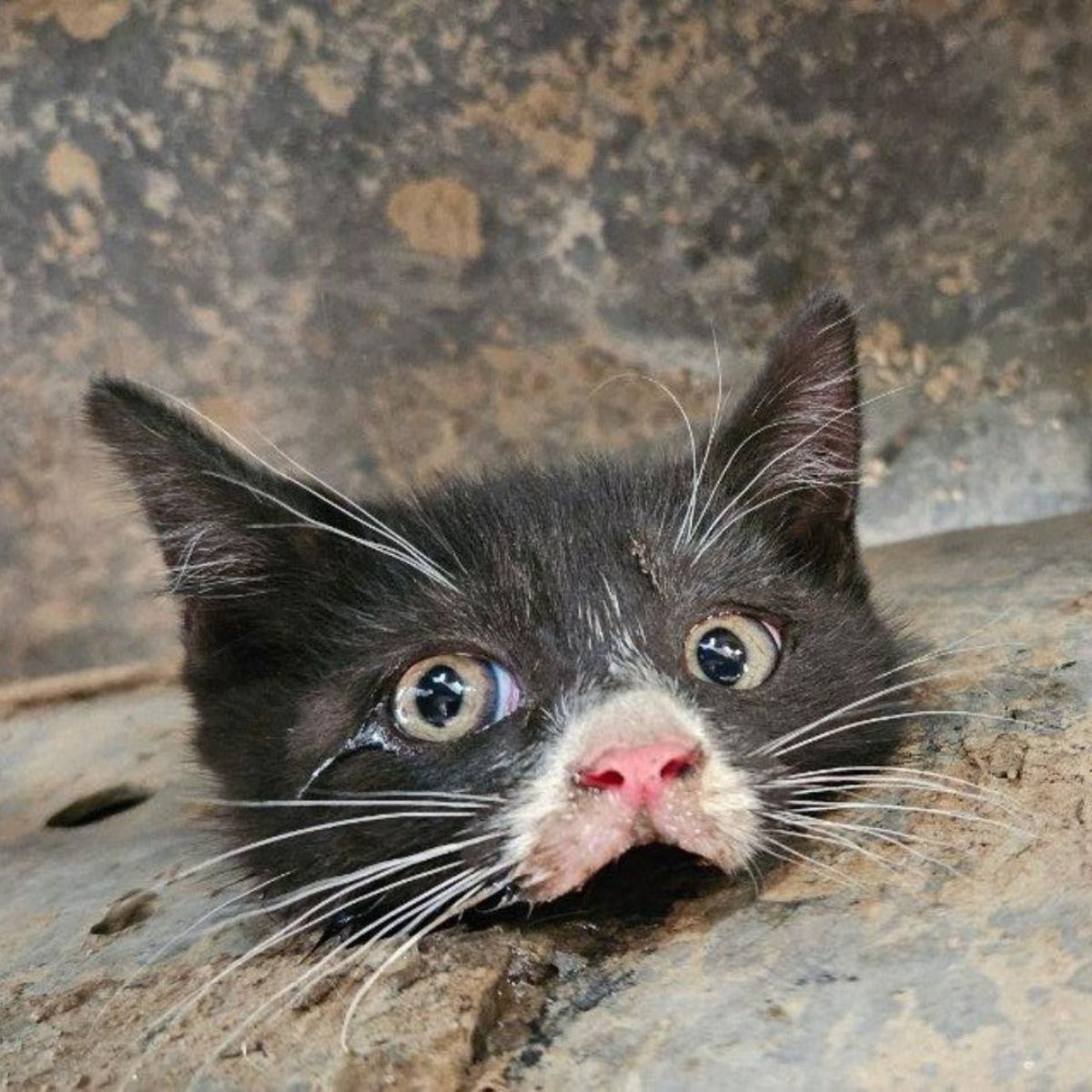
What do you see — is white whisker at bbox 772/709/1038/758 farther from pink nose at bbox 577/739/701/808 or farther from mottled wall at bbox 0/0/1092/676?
mottled wall at bbox 0/0/1092/676

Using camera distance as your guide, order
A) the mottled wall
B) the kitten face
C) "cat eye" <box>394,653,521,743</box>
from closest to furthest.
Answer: the kitten face < "cat eye" <box>394,653,521,743</box> < the mottled wall

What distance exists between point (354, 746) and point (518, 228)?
1.83 meters

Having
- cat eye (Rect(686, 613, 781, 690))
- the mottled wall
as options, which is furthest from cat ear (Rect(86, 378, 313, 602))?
the mottled wall

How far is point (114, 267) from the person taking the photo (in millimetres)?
3658

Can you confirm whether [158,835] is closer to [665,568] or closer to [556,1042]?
[665,568]

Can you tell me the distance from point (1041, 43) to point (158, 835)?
2603 mm

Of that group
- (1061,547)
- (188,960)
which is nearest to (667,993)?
(188,960)

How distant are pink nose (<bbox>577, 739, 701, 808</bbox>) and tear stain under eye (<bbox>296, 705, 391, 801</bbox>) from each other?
0.43 m

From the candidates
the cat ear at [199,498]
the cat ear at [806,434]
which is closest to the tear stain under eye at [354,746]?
the cat ear at [199,498]

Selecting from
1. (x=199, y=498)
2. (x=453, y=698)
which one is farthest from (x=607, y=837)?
(x=199, y=498)

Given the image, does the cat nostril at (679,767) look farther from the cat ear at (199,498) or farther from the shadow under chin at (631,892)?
the cat ear at (199,498)

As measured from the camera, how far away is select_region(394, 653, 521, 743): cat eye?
6.98 feet

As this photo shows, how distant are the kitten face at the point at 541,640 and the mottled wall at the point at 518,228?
3.75 feet

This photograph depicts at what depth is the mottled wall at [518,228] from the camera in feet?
11.4
